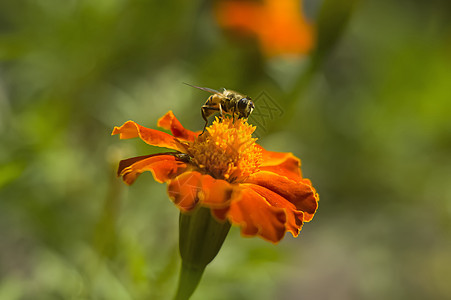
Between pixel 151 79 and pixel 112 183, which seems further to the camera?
pixel 151 79

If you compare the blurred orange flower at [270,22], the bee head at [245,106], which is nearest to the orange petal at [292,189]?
the bee head at [245,106]

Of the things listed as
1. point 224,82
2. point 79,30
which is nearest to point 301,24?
point 224,82

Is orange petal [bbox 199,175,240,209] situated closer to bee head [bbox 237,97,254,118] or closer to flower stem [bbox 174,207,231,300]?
flower stem [bbox 174,207,231,300]

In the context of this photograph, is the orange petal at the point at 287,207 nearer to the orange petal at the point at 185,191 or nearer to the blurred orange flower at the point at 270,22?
the orange petal at the point at 185,191

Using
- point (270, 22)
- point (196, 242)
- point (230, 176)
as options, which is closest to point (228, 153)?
point (230, 176)

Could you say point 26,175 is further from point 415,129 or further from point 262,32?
point 415,129

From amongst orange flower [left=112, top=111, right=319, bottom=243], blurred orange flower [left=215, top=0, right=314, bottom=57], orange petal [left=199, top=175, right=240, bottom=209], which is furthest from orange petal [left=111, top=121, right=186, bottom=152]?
blurred orange flower [left=215, top=0, right=314, bottom=57]
